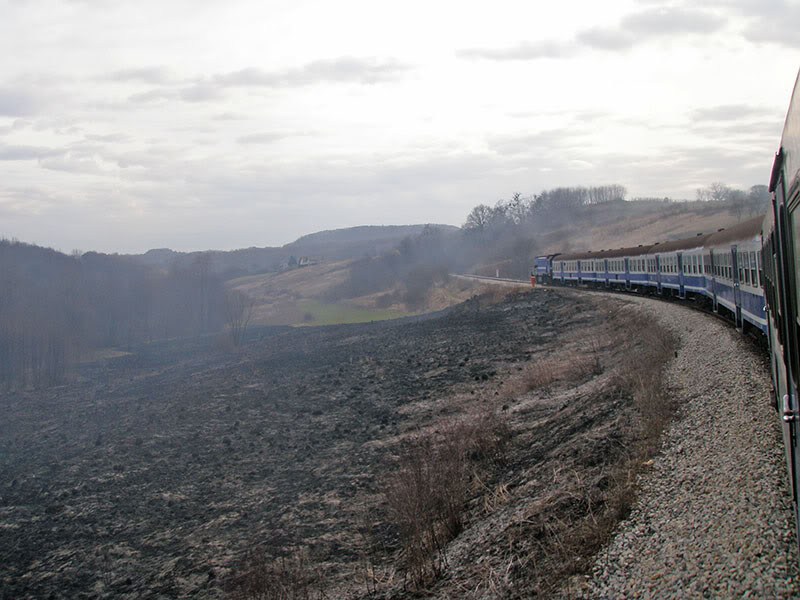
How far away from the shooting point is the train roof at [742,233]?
15.3 metres

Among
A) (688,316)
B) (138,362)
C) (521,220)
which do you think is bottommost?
(138,362)

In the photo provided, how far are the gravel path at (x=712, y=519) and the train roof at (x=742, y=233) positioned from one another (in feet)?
15.5

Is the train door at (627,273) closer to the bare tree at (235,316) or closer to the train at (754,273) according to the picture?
the train at (754,273)

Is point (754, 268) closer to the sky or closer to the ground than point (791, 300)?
closer to the ground

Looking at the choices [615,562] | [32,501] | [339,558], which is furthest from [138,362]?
[615,562]

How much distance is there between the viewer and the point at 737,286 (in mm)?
18250

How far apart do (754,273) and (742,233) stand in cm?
297

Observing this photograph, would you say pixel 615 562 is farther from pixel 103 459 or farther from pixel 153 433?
pixel 153 433

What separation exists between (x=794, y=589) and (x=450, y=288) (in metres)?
78.8

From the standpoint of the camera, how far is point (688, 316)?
2456 cm

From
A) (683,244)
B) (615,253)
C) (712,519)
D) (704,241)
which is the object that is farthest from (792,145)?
(615,253)

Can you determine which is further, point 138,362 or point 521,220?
point 521,220

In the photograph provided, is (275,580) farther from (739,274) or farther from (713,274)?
(713,274)

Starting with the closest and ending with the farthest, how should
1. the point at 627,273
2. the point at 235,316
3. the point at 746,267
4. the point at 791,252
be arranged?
1. the point at 791,252
2. the point at 746,267
3. the point at 627,273
4. the point at 235,316
